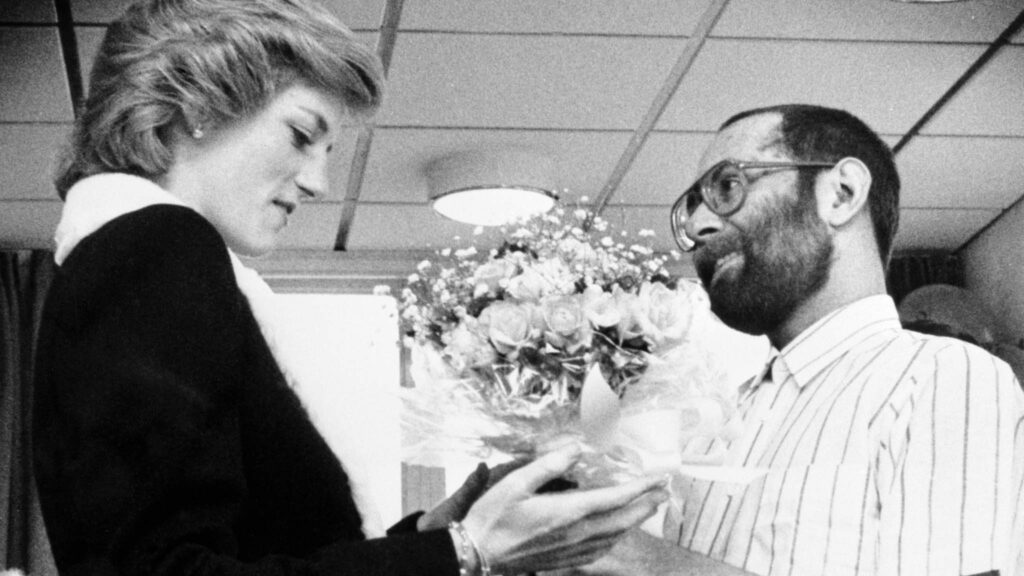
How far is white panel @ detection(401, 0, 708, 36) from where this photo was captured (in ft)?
12.9

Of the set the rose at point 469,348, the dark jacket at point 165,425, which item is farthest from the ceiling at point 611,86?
the dark jacket at point 165,425

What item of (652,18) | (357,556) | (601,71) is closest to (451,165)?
(601,71)

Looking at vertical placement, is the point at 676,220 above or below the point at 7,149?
below

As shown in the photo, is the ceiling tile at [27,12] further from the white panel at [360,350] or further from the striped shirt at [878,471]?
the striped shirt at [878,471]

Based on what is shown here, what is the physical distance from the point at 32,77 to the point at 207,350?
339cm

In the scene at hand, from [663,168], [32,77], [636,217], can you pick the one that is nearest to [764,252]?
[32,77]

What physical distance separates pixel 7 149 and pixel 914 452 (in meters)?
3.96

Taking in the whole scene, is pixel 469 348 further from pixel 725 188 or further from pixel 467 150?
pixel 467 150

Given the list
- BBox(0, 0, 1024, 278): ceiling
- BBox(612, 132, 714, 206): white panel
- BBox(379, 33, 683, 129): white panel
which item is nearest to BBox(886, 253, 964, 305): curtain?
BBox(0, 0, 1024, 278): ceiling

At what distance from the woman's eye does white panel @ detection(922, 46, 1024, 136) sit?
3446 mm

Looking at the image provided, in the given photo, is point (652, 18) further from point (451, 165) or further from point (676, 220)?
point (676, 220)

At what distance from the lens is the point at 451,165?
5.19 m

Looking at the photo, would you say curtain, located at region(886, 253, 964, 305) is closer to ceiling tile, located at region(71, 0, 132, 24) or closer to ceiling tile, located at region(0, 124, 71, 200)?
ceiling tile, located at region(0, 124, 71, 200)

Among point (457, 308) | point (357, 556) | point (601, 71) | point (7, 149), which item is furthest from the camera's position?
point (7, 149)
